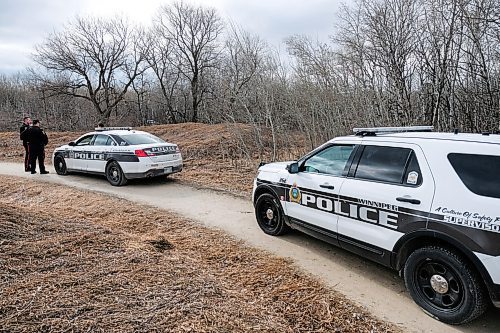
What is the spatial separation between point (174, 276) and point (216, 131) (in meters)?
15.2

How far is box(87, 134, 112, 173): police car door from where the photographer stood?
1012 centimetres

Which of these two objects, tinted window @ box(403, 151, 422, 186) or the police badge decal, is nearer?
tinted window @ box(403, 151, 422, 186)

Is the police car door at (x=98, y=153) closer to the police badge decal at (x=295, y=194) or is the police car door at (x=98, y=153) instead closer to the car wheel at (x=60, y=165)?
the car wheel at (x=60, y=165)

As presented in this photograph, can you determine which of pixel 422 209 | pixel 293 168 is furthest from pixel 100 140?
pixel 422 209

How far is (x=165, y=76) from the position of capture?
37.0 meters

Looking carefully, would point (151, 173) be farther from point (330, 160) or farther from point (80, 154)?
point (330, 160)

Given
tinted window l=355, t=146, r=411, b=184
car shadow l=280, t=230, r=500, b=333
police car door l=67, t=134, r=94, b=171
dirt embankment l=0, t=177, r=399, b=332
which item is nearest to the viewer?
dirt embankment l=0, t=177, r=399, b=332

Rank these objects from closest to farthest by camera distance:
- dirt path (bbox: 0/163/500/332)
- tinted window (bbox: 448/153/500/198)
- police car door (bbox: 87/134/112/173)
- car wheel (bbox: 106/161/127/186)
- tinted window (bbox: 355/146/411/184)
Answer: tinted window (bbox: 448/153/500/198), dirt path (bbox: 0/163/500/332), tinted window (bbox: 355/146/411/184), car wheel (bbox: 106/161/127/186), police car door (bbox: 87/134/112/173)

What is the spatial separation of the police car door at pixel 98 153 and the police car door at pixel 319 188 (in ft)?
21.8

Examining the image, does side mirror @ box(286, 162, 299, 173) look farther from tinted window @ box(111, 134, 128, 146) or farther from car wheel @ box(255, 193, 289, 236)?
tinted window @ box(111, 134, 128, 146)

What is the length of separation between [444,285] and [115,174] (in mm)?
8611

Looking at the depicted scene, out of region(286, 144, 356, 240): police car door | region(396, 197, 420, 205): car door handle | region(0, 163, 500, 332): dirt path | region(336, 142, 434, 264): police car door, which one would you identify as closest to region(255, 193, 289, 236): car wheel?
region(0, 163, 500, 332): dirt path

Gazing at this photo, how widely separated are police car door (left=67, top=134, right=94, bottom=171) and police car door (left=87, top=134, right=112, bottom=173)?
23 cm

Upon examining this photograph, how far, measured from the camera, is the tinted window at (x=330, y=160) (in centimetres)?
452
